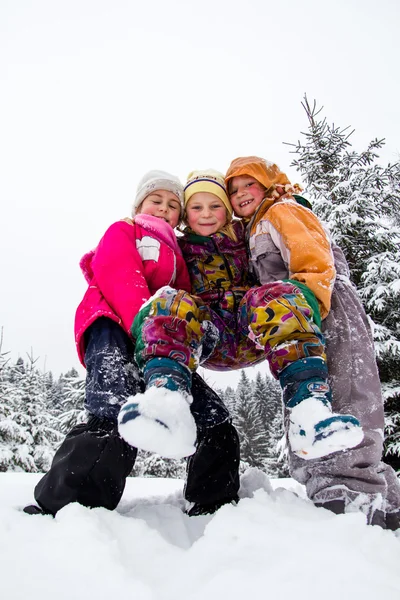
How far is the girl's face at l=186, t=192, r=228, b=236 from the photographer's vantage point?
276cm

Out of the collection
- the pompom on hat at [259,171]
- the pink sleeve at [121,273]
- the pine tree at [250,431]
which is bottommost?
the pine tree at [250,431]

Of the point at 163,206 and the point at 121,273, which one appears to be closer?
the point at 121,273

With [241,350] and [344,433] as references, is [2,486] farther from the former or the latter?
[344,433]

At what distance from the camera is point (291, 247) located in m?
2.07

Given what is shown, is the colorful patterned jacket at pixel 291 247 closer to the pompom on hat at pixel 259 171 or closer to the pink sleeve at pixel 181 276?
the pompom on hat at pixel 259 171

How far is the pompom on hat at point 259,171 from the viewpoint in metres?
2.72

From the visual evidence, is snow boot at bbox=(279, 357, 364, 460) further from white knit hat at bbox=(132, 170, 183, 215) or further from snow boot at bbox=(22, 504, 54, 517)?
white knit hat at bbox=(132, 170, 183, 215)

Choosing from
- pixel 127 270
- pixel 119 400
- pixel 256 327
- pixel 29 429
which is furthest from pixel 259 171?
pixel 29 429

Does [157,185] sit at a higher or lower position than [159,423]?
higher

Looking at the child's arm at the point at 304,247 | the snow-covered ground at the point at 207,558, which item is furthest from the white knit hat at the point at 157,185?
the snow-covered ground at the point at 207,558

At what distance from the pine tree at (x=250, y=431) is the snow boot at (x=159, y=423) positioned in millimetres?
24940

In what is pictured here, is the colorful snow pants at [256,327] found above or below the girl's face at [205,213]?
below

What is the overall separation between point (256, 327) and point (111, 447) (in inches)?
30.3

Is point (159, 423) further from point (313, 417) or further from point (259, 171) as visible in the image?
point (259, 171)
